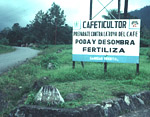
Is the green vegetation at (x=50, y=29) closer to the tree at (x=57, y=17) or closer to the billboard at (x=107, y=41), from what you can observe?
the tree at (x=57, y=17)

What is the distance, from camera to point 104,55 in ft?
24.1

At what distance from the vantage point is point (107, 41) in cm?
728

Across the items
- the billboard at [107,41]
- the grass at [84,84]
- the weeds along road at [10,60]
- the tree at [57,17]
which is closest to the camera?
the grass at [84,84]

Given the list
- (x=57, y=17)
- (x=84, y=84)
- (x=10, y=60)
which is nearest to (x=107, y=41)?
(x=84, y=84)

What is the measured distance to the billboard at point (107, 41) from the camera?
7.10 meters

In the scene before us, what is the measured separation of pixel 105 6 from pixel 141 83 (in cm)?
342

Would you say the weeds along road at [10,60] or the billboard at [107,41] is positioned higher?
the billboard at [107,41]

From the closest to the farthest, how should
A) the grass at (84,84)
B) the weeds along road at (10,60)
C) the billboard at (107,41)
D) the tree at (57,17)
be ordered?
the grass at (84,84), the billboard at (107,41), the weeds along road at (10,60), the tree at (57,17)

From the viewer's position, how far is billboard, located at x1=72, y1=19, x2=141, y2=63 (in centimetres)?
710

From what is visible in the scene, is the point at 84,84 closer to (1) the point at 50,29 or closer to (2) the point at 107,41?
(2) the point at 107,41

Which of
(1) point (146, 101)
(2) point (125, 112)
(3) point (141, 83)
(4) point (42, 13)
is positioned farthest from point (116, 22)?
(4) point (42, 13)

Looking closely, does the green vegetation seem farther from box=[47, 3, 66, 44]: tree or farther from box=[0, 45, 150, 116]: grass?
box=[0, 45, 150, 116]: grass

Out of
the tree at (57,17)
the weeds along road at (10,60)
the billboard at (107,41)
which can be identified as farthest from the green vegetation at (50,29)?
the billboard at (107,41)

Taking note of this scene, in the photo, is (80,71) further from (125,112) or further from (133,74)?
(125,112)
